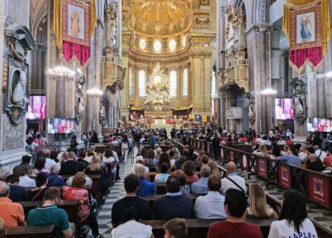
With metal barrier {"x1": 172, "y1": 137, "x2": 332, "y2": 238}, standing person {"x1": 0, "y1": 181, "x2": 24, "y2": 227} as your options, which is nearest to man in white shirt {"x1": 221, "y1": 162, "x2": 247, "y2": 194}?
metal barrier {"x1": 172, "y1": 137, "x2": 332, "y2": 238}

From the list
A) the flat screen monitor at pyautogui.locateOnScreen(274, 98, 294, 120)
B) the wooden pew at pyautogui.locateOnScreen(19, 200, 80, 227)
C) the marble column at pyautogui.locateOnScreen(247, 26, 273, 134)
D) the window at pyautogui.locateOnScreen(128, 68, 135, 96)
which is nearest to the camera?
the wooden pew at pyautogui.locateOnScreen(19, 200, 80, 227)

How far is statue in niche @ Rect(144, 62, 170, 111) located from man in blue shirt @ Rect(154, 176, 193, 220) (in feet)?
129

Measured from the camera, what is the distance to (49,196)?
3.42 meters

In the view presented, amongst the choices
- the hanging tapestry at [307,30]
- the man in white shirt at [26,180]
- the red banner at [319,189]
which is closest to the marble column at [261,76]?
the hanging tapestry at [307,30]

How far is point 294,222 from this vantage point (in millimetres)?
2529

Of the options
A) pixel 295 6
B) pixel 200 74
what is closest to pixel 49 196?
pixel 295 6

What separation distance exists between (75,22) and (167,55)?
118 feet

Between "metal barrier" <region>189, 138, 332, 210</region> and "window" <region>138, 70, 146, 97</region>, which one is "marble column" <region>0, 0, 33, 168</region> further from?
"window" <region>138, 70, 146, 97</region>

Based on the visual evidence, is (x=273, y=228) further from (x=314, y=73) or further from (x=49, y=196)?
(x=314, y=73)

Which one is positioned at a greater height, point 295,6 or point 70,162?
point 295,6

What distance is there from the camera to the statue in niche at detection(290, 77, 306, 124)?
16.2 meters

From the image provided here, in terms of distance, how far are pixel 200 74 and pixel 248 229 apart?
39.2 metres

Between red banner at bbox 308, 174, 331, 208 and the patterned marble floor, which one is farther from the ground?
red banner at bbox 308, 174, 331, 208

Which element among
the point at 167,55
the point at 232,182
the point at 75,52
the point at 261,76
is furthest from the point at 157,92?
the point at 232,182
